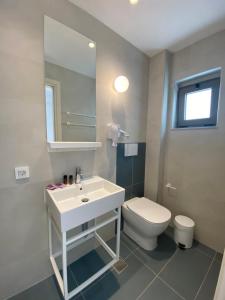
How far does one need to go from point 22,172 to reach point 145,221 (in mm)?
1245

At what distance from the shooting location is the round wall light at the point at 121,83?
1.52 m

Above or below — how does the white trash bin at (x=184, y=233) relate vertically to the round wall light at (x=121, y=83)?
below

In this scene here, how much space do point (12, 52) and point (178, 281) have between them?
2.30 meters

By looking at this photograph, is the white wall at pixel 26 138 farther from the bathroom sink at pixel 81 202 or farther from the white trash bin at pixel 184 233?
the white trash bin at pixel 184 233

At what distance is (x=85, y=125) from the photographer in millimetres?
1375

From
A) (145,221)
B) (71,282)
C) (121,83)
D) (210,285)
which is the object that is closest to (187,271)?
(210,285)

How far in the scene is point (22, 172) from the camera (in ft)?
3.43

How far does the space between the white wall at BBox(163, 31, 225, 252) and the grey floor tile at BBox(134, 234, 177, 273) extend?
394 mm

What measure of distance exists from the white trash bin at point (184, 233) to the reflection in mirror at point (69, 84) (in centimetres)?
143

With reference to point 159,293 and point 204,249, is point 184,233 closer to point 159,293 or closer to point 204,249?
point 204,249

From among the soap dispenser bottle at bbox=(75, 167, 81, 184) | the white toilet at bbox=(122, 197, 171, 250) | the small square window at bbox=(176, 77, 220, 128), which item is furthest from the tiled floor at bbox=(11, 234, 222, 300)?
the small square window at bbox=(176, 77, 220, 128)

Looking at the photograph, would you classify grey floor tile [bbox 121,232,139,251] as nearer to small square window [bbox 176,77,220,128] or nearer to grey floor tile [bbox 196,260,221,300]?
grey floor tile [bbox 196,260,221,300]

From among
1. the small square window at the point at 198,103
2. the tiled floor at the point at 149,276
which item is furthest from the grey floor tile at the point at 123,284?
the small square window at the point at 198,103

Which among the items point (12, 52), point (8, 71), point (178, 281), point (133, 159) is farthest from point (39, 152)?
point (178, 281)
